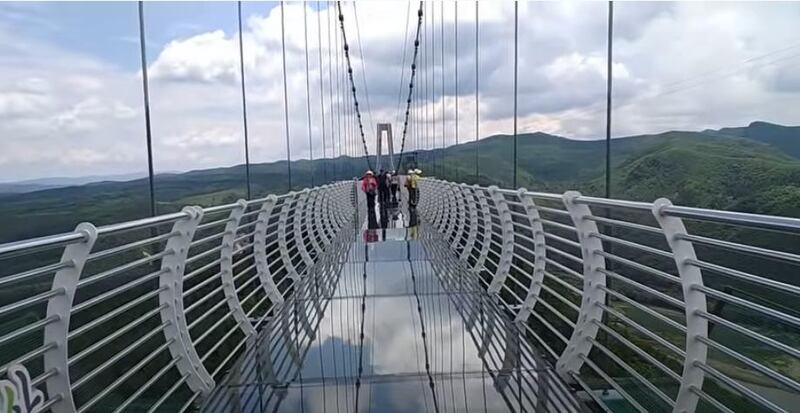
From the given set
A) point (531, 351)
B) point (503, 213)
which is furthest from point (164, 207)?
point (531, 351)

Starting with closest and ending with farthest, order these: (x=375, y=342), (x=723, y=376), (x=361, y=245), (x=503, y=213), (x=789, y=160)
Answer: (x=723, y=376), (x=375, y=342), (x=503, y=213), (x=789, y=160), (x=361, y=245)

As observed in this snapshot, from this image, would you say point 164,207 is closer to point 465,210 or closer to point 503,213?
point 503,213

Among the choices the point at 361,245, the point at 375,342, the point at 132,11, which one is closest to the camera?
the point at 375,342

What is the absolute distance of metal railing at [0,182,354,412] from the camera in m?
1.56

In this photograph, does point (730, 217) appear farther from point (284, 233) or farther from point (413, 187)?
point (413, 187)

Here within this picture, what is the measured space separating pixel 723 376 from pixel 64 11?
4983mm

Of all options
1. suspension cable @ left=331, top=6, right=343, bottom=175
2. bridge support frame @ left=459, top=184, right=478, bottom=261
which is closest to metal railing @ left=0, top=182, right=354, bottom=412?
bridge support frame @ left=459, top=184, right=478, bottom=261

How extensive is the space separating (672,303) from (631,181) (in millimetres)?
4213

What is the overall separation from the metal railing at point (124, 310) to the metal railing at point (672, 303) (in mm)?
1593

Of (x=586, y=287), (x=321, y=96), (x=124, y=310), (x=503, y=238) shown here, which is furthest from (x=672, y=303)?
(x=321, y=96)

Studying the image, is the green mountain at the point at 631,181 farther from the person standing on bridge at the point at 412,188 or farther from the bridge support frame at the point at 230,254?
the person standing on bridge at the point at 412,188

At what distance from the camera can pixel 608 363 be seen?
3.64 m

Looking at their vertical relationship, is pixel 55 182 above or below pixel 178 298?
above

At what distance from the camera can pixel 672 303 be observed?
1843 mm
